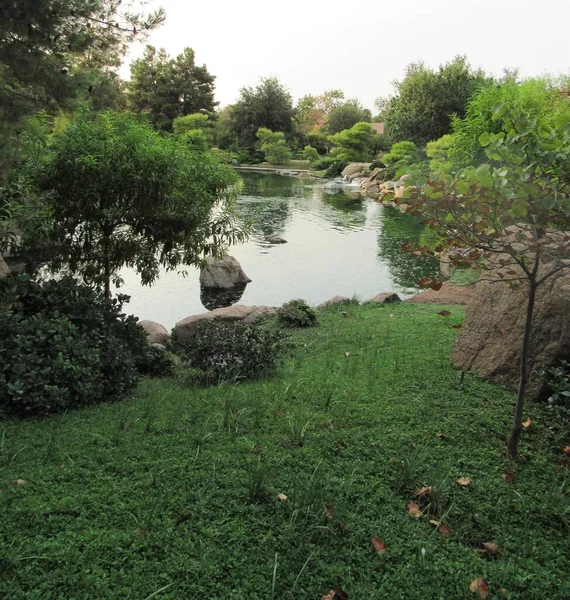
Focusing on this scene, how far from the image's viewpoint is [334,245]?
1555 cm

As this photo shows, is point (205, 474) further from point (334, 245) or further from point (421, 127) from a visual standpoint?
point (421, 127)

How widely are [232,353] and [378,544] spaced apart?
9.28ft

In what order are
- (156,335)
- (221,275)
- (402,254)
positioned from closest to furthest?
1. (156,335)
2. (221,275)
3. (402,254)

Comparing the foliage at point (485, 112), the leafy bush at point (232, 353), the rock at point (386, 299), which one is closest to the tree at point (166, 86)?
the foliage at point (485, 112)

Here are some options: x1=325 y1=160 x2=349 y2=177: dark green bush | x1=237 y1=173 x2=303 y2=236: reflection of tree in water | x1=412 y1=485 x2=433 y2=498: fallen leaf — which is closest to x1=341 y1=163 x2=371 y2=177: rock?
x1=325 y1=160 x2=349 y2=177: dark green bush

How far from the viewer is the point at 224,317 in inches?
298

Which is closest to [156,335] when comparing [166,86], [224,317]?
[224,317]

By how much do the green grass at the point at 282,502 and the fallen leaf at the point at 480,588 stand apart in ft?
0.07

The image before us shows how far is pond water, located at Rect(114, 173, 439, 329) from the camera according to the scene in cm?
1025

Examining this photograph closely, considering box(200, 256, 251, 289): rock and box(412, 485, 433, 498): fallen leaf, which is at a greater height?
box(412, 485, 433, 498): fallen leaf

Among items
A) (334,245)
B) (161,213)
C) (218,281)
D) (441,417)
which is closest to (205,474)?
(441,417)

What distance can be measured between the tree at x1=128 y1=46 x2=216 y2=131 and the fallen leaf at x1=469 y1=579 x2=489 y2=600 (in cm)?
4885

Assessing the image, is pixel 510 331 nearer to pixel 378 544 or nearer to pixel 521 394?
pixel 521 394

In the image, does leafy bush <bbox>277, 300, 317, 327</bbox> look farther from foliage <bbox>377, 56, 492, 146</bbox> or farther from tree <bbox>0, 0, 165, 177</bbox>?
foliage <bbox>377, 56, 492, 146</bbox>
